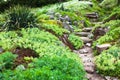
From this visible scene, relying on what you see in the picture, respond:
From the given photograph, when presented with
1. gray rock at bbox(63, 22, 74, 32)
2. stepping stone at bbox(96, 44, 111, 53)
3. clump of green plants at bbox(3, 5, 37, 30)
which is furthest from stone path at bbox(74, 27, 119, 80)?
clump of green plants at bbox(3, 5, 37, 30)

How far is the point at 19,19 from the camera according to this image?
13.1m

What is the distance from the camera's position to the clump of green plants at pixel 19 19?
1305 cm

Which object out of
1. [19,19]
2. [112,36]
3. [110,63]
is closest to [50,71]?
[110,63]

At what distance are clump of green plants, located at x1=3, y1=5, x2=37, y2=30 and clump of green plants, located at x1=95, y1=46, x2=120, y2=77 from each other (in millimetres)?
3919

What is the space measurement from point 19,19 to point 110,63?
189 inches

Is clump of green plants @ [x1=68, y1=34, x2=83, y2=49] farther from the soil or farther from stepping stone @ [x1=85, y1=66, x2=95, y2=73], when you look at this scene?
the soil

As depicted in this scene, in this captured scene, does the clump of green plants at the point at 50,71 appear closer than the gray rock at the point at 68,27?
Yes

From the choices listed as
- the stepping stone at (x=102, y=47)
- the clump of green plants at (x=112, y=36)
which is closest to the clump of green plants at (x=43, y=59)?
the stepping stone at (x=102, y=47)

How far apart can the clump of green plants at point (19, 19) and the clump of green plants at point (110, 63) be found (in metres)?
3.92

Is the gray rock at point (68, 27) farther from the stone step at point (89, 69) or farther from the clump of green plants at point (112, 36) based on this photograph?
the stone step at point (89, 69)

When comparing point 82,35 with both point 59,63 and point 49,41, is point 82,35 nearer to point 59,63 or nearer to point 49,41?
point 49,41

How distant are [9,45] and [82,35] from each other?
5.91 m

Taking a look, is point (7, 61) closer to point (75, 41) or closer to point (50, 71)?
point (50, 71)

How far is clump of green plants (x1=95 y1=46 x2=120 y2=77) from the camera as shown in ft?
32.4
